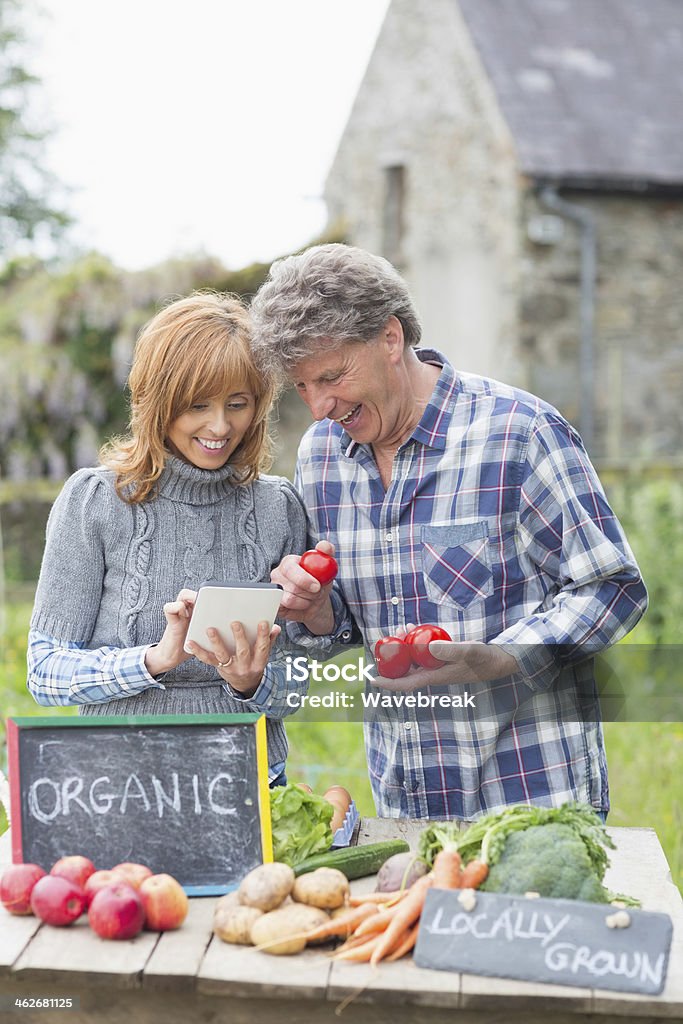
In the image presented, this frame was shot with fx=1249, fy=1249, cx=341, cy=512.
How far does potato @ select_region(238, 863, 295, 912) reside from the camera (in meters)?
2.05

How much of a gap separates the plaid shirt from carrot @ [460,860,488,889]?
634 millimetres

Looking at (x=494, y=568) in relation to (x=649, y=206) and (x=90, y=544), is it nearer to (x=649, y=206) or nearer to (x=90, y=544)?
(x=90, y=544)

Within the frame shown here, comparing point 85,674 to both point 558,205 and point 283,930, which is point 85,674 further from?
point 558,205

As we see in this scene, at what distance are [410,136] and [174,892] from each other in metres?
14.1

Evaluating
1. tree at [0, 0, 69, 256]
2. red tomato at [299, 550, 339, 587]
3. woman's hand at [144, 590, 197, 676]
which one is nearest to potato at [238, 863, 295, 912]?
woman's hand at [144, 590, 197, 676]

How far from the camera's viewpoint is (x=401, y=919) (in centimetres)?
198

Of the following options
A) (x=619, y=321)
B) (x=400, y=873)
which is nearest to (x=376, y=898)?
(x=400, y=873)

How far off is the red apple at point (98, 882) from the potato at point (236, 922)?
0.19 m

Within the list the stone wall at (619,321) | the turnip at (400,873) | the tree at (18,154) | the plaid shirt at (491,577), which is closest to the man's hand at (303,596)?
the plaid shirt at (491,577)

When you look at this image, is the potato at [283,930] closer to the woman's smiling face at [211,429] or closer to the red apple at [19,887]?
the red apple at [19,887]

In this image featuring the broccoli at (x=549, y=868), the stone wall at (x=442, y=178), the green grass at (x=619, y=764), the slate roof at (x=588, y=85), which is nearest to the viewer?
the broccoli at (x=549, y=868)

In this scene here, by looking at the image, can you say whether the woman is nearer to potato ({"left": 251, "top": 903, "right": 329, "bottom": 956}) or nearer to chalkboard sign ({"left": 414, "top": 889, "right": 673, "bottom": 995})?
potato ({"left": 251, "top": 903, "right": 329, "bottom": 956})

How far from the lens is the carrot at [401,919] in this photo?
195 cm

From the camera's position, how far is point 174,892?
207 centimetres
